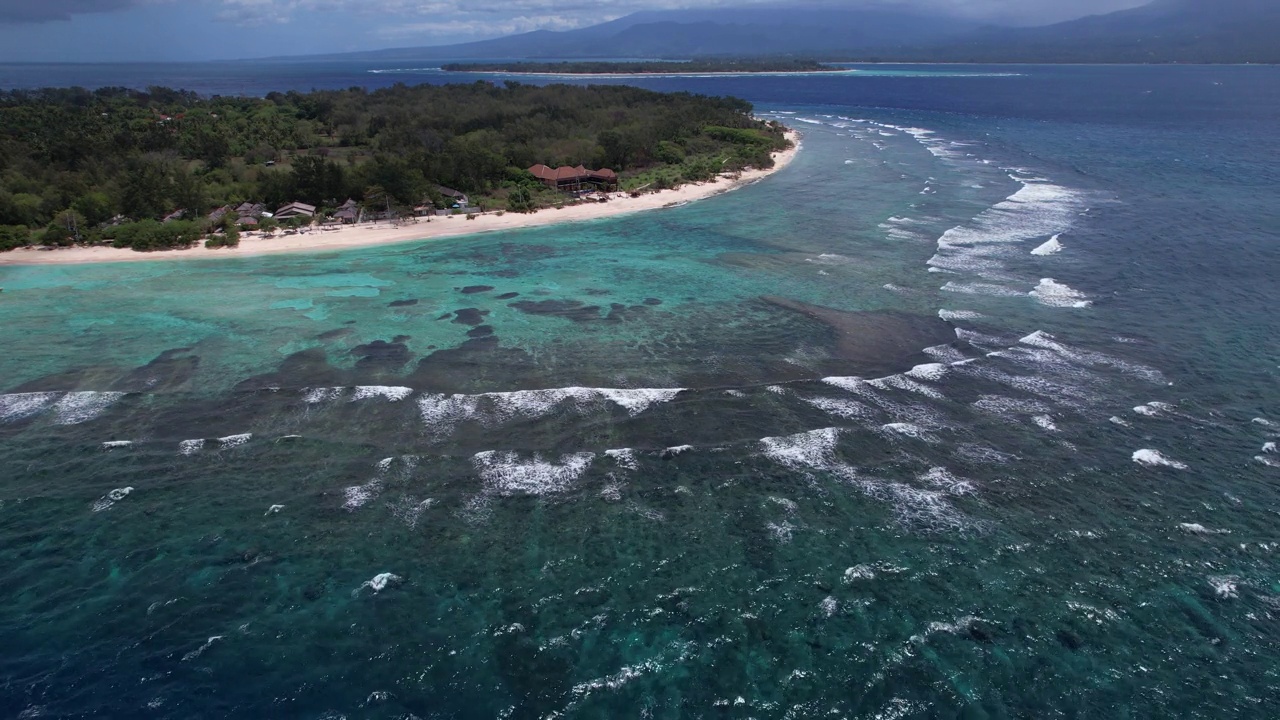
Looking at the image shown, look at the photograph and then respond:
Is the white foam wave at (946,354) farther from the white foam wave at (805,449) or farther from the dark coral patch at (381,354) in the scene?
the dark coral patch at (381,354)

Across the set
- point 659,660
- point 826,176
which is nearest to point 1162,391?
point 659,660

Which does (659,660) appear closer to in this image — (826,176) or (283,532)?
(283,532)

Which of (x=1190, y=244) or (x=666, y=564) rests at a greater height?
(x=1190, y=244)

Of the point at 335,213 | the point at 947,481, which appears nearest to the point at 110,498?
the point at 947,481

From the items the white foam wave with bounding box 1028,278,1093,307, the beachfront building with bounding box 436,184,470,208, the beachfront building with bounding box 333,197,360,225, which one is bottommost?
the white foam wave with bounding box 1028,278,1093,307

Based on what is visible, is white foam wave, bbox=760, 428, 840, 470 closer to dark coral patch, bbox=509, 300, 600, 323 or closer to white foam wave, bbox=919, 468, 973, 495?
white foam wave, bbox=919, 468, 973, 495

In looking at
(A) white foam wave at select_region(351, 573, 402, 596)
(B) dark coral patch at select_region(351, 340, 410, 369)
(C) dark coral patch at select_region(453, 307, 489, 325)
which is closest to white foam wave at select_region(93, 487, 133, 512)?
(A) white foam wave at select_region(351, 573, 402, 596)

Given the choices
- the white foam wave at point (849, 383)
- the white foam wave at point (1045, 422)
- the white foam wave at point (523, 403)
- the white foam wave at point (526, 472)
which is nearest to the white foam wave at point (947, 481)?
the white foam wave at point (1045, 422)
